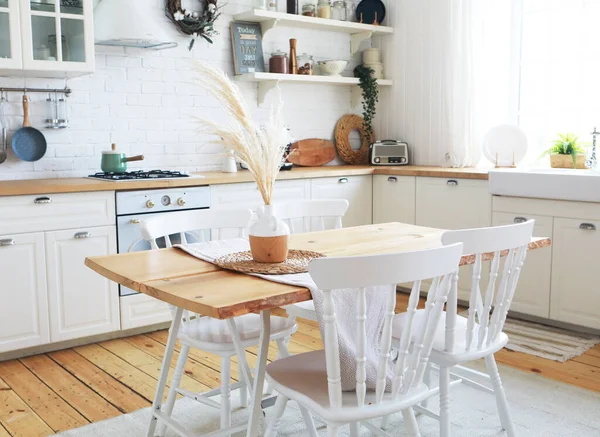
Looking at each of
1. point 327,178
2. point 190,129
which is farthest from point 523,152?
point 190,129

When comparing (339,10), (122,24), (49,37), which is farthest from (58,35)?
(339,10)

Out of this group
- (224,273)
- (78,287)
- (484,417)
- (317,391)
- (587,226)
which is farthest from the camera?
(587,226)

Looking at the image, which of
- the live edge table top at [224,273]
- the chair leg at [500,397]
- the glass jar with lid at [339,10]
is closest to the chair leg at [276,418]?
the live edge table top at [224,273]

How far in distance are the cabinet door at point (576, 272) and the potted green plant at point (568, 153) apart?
0.76 metres

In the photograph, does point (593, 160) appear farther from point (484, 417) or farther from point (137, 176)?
point (137, 176)

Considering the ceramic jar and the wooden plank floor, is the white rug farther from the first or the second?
the ceramic jar

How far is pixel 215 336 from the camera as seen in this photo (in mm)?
2309

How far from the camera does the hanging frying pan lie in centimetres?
380

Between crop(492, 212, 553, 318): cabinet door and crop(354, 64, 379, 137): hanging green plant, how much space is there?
65.9 inches

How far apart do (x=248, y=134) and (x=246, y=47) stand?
283 centimetres

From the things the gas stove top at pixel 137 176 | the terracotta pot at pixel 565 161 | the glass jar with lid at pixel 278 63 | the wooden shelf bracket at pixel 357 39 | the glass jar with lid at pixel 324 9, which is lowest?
the gas stove top at pixel 137 176

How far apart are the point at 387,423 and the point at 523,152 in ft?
8.86

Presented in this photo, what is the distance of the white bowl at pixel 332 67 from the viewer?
16.4 ft

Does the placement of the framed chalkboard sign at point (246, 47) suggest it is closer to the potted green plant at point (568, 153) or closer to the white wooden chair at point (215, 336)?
the potted green plant at point (568, 153)
